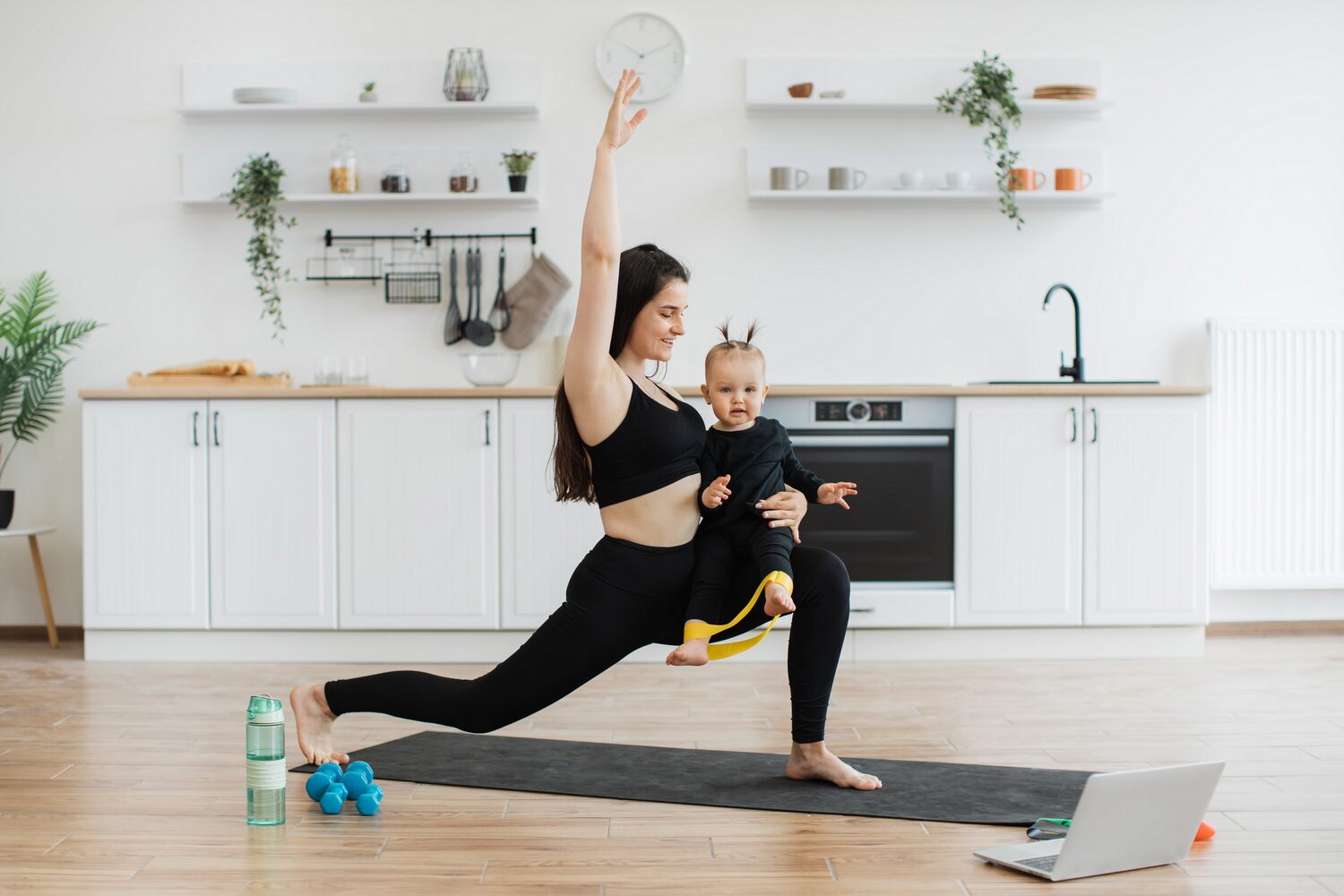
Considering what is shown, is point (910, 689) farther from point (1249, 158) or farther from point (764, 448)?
point (1249, 158)

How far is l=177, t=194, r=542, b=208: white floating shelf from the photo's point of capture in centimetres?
440

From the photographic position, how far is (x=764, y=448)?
2.42 metres

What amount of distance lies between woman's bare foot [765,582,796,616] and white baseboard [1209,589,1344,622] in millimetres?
3017

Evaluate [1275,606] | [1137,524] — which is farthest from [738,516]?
[1275,606]

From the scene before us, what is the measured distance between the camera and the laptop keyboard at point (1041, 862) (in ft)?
6.46

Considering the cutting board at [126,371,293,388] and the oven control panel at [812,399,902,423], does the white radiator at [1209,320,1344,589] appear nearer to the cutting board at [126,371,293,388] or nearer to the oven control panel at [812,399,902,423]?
the oven control panel at [812,399,902,423]

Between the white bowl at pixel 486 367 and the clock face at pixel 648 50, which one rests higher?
the clock face at pixel 648 50

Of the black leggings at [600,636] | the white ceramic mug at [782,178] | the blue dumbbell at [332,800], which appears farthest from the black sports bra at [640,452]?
the white ceramic mug at [782,178]

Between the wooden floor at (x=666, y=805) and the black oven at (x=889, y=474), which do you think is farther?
the black oven at (x=889, y=474)

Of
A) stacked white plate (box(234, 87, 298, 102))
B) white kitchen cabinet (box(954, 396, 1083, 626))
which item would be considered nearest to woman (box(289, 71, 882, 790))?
white kitchen cabinet (box(954, 396, 1083, 626))

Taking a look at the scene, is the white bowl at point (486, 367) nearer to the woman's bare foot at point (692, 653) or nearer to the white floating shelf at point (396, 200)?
the white floating shelf at point (396, 200)

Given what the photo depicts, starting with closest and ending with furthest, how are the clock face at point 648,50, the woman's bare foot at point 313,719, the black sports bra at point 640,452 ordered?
1. the black sports bra at point 640,452
2. the woman's bare foot at point 313,719
3. the clock face at point 648,50

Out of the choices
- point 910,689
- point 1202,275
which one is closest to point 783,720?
point 910,689

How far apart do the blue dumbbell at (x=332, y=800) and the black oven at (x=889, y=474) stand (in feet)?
6.72
